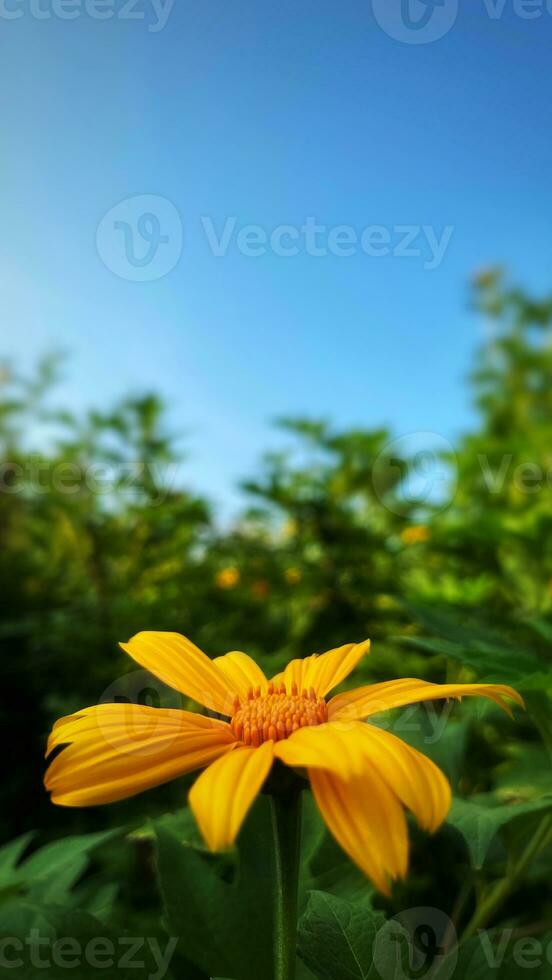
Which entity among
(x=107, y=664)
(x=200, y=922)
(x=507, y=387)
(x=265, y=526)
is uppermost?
(x=507, y=387)

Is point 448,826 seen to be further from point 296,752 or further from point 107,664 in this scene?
point 107,664

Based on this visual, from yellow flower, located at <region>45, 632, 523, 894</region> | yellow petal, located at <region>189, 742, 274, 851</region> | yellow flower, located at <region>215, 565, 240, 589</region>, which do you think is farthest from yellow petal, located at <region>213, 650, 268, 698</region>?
yellow flower, located at <region>215, 565, 240, 589</region>

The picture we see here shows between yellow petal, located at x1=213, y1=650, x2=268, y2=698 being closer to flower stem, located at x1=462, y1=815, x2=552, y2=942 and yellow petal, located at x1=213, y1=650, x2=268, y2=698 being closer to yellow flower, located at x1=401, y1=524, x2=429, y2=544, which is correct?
flower stem, located at x1=462, y1=815, x2=552, y2=942

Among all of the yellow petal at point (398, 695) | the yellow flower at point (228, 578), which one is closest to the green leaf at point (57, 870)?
the yellow petal at point (398, 695)

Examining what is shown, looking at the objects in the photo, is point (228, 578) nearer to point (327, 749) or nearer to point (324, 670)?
point (324, 670)

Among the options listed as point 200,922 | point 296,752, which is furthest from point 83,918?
point 296,752

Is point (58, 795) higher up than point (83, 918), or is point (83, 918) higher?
point (58, 795)

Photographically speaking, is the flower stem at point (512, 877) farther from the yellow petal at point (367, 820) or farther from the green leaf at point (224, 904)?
the yellow petal at point (367, 820)
